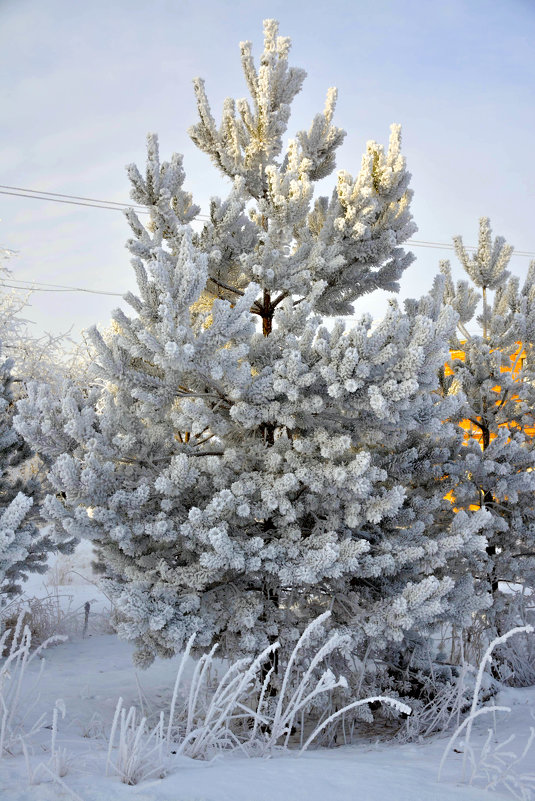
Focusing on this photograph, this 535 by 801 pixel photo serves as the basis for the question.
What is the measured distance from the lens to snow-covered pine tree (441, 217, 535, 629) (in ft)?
19.2

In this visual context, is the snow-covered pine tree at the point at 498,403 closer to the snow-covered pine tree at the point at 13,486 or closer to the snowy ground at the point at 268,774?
the snowy ground at the point at 268,774

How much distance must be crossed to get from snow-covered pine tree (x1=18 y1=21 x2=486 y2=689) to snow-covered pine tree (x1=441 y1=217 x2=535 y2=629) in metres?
0.83

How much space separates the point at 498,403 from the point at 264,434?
3.21 m

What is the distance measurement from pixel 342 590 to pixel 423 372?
1.87 metres

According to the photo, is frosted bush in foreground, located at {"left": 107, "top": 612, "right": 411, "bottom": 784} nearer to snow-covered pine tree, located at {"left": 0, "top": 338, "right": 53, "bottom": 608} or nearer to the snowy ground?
the snowy ground

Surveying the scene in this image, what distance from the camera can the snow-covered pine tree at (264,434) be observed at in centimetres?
395

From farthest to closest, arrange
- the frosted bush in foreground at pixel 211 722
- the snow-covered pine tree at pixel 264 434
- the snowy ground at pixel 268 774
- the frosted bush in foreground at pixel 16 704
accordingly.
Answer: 1. the snow-covered pine tree at pixel 264 434
2. the frosted bush in foreground at pixel 16 704
3. the frosted bush in foreground at pixel 211 722
4. the snowy ground at pixel 268 774

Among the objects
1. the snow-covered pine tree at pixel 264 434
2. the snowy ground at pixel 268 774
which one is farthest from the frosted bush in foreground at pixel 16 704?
the snow-covered pine tree at pixel 264 434

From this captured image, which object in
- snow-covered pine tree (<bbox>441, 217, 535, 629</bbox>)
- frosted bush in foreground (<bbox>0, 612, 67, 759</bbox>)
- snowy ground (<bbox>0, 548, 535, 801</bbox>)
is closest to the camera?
snowy ground (<bbox>0, 548, 535, 801</bbox>)

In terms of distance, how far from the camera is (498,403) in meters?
6.93

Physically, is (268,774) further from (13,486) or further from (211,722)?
(13,486)

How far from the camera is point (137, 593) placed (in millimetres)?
4074

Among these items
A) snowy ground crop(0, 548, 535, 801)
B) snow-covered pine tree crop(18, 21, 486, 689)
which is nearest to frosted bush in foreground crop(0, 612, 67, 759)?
snowy ground crop(0, 548, 535, 801)

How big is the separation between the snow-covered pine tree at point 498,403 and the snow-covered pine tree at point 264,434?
83cm
